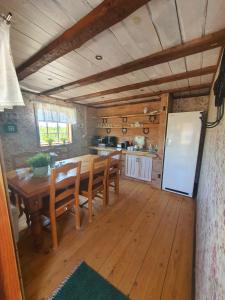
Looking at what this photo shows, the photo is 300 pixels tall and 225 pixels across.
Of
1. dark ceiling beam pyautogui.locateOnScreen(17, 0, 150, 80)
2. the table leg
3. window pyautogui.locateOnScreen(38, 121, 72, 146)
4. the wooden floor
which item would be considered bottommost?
the wooden floor

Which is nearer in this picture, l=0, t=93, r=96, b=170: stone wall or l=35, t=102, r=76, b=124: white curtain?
l=0, t=93, r=96, b=170: stone wall

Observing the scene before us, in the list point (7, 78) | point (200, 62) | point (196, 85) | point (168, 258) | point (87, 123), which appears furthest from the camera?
point (87, 123)

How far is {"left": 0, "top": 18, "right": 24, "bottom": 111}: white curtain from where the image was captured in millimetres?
960

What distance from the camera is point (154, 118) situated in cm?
349

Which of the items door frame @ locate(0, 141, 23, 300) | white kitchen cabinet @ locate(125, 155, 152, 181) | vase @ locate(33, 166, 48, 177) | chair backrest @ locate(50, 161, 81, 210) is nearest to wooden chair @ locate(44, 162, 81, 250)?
chair backrest @ locate(50, 161, 81, 210)

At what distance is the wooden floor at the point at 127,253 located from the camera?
1.19 m

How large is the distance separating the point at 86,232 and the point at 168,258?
1.06m

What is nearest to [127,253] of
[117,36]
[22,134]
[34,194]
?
[34,194]

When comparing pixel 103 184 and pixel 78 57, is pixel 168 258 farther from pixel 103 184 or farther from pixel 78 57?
pixel 78 57

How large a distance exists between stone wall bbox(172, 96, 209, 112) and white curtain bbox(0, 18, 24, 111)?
3.36 meters

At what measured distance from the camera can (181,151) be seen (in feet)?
8.87

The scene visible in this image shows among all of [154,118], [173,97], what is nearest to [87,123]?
[154,118]

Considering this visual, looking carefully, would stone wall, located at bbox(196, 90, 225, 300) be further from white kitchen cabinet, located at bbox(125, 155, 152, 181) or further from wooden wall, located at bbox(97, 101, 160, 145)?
wooden wall, located at bbox(97, 101, 160, 145)

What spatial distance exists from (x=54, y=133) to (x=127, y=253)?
3.30 metres
